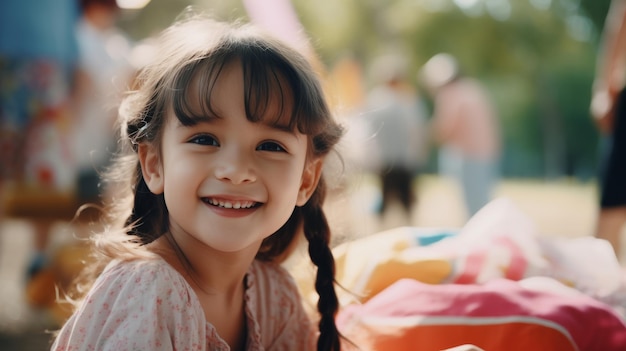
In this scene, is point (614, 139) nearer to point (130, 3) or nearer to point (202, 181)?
point (202, 181)

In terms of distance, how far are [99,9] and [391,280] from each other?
244 cm

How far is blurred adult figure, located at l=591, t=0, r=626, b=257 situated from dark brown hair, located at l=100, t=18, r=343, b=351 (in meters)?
1.42

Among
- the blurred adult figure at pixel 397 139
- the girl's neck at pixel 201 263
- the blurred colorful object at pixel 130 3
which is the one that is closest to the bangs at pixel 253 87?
the girl's neck at pixel 201 263

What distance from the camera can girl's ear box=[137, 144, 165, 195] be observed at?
4.54 ft

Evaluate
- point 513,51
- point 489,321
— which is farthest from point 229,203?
point 513,51

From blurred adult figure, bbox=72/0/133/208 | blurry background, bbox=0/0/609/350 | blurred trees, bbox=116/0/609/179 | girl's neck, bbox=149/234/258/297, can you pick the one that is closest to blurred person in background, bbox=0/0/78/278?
blurred adult figure, bbox=72/0/133/208

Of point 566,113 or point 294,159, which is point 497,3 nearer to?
point 566,113

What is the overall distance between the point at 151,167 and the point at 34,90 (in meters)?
2.07

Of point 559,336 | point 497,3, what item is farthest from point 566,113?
point 559,336

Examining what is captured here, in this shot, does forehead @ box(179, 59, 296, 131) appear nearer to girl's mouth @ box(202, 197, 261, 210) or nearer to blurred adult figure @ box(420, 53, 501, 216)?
girl's mouth @ box(202, 197, 261, 210)

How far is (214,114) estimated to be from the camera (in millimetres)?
1260

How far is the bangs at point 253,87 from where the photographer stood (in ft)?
4.15

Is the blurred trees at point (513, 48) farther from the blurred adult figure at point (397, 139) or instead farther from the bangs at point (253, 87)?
the bangs at point (253, 87)

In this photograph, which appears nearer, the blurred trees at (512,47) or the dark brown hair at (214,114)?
the dark brown hair at (214,114)
